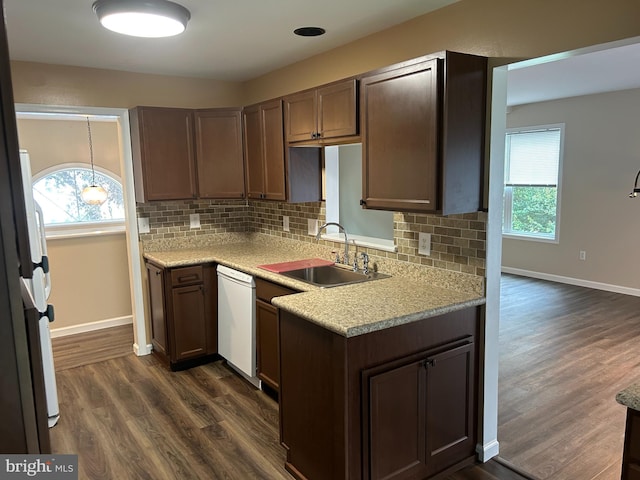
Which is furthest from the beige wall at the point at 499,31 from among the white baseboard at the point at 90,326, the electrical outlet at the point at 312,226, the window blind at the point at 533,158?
the window blind at the point at 533,158

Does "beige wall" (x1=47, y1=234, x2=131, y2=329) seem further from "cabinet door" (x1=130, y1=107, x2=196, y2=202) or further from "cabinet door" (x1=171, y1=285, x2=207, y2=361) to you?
"cabinet door" (x1=171, y1=285, x2=207, y2=361)

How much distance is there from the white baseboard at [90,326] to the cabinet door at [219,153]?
208cm

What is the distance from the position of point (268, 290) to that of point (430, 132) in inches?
58.7

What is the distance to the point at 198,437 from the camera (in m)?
2.80

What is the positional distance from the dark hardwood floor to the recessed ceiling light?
2453 mm

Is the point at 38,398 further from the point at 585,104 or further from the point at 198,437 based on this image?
the point at 585,104

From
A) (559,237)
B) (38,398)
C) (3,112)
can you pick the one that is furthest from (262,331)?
(559,237)

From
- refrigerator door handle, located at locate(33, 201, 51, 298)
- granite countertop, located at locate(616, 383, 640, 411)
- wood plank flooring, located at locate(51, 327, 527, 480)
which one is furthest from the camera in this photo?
refrigerator door handle, located at locate(33, 201, 51, 298)

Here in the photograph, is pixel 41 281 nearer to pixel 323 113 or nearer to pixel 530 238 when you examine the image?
pixel 323 113

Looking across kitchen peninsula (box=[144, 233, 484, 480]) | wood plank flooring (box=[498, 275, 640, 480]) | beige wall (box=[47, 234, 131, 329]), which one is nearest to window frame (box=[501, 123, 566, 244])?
wood plank flooring (box=[498, 275, 640, 480])

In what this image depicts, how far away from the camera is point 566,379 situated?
352 cm

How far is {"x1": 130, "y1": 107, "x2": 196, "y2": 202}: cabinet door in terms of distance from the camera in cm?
368

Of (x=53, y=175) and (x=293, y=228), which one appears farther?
(x=53, y=175)

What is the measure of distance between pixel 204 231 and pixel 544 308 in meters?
3.92
